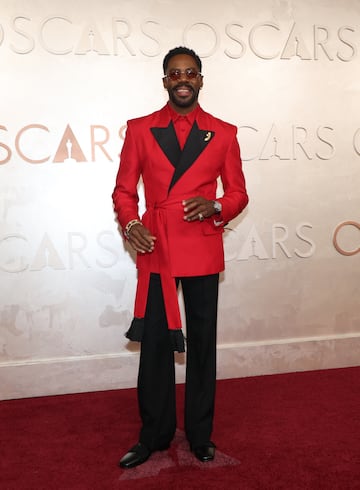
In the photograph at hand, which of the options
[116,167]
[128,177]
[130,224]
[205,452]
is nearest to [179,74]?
[128,177]

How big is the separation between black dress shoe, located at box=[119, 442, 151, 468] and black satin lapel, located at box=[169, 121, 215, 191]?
3.35 feet

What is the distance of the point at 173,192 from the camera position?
2.09m

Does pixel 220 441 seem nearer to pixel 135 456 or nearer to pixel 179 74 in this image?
pixel 135 456

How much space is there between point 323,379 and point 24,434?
1.63 metres

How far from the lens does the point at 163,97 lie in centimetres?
304

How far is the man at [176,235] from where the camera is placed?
2.07 meters

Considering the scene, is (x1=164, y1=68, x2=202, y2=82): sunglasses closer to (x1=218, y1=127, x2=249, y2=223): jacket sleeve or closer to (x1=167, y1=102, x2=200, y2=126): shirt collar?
(x1=167, y1=102, x2=200, y2=126): shirt collar

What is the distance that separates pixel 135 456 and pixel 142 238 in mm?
844

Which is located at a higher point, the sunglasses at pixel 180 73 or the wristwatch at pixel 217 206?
the sunglasses at pixel 180 73

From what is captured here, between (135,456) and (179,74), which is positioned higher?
(179,74)

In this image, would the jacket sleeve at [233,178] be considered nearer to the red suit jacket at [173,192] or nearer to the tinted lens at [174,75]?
the red suit jacket at [173,192]

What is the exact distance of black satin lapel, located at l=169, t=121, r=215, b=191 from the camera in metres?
2.08

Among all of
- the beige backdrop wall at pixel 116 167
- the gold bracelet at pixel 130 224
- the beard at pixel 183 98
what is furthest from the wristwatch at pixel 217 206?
the beige backdrop wall at pixel 116 167

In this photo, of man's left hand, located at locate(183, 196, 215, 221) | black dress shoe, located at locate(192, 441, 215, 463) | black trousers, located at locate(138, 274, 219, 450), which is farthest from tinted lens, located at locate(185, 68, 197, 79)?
black dress shoe, located at locate(192, 441, 215, 463)
